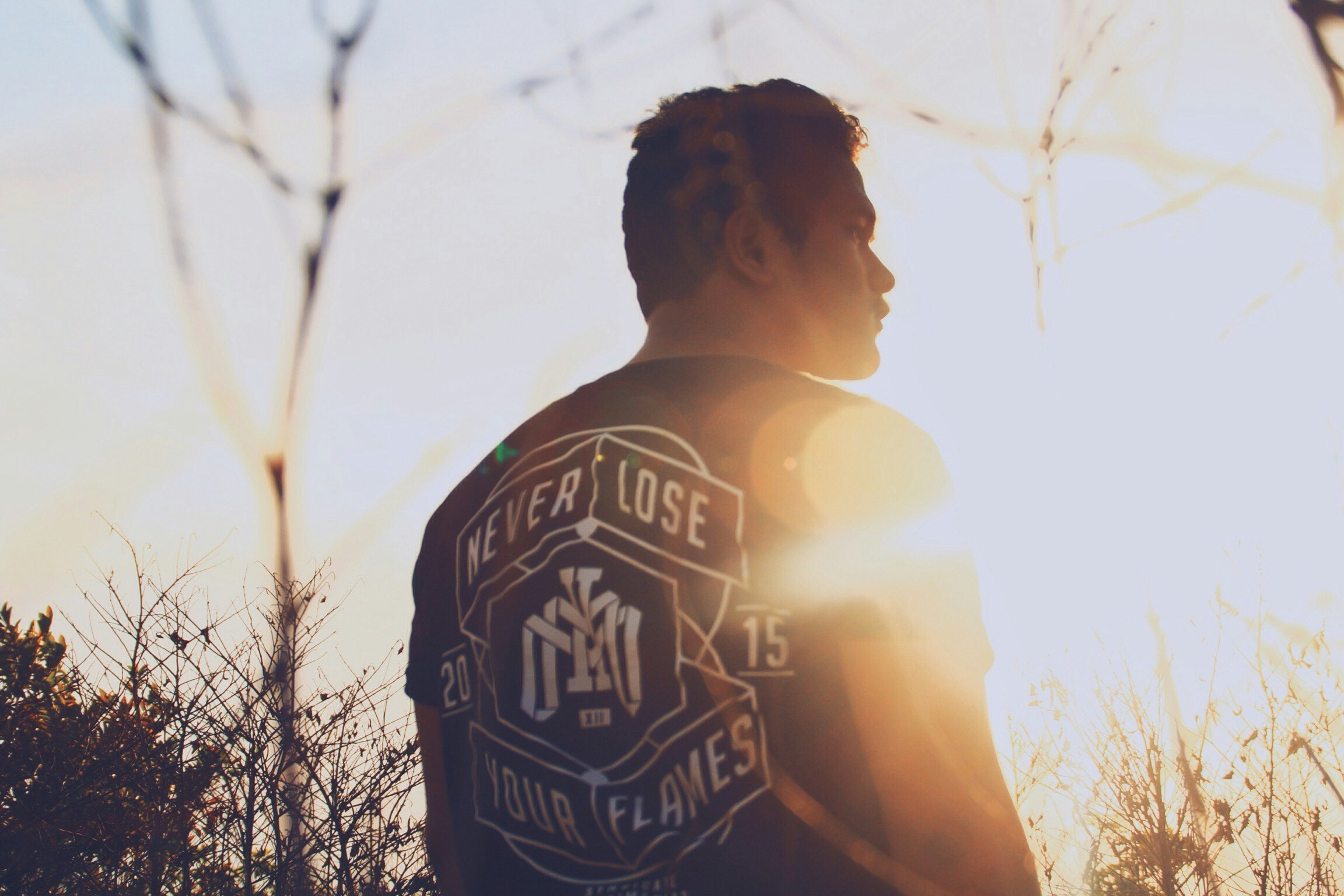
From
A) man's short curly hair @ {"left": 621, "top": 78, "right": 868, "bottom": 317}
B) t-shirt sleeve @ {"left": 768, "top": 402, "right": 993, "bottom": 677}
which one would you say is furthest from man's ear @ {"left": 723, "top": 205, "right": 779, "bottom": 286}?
t-shirt sleeve @ {"left": 768, "top": 402, "right": 993, "bottom": 677}

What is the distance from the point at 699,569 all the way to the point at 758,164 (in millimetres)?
807

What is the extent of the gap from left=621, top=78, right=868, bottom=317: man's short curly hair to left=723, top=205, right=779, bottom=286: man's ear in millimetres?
19

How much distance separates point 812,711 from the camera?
104cm

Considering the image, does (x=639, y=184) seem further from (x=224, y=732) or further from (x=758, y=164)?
(x=224, y=732)

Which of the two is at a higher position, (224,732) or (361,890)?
(224,732)

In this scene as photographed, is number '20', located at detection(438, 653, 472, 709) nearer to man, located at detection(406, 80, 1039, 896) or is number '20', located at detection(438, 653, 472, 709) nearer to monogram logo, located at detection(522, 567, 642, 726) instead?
man, located at detection(406, 80, 1039, 896)

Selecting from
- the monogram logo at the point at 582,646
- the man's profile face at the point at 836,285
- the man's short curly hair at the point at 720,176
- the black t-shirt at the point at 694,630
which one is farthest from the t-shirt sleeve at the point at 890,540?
the man's short curly hair at the point at 720,176

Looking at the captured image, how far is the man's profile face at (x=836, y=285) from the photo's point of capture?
1533 mm

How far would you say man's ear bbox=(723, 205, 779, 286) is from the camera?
4.93ft

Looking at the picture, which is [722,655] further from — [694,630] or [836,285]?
[836,285]

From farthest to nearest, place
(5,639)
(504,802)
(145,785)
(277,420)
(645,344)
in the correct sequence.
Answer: (5,639) < (145,785) < (645,344) < (504,802) < (277,420)

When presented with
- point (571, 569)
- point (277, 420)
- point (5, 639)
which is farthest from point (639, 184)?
point (5, 639)

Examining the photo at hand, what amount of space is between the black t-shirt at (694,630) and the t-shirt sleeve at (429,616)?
204 millimetres

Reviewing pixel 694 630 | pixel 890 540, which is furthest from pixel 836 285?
pixel 694 630
